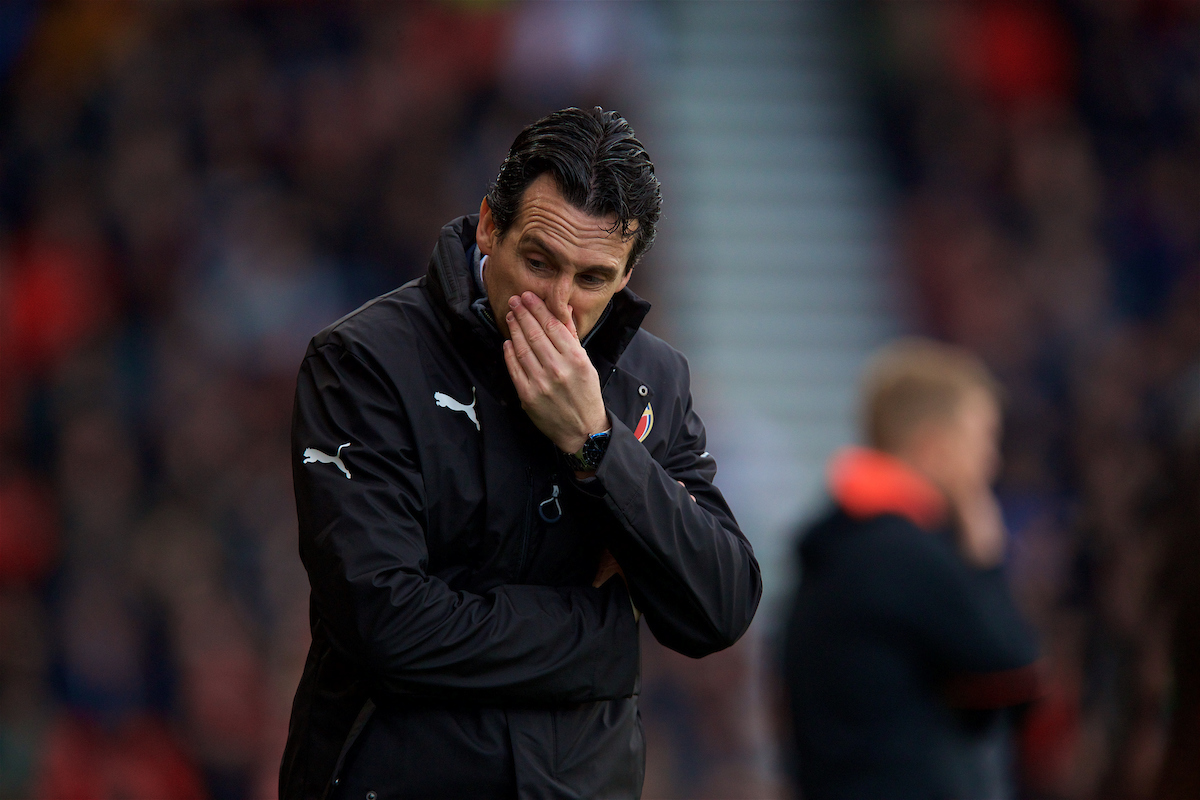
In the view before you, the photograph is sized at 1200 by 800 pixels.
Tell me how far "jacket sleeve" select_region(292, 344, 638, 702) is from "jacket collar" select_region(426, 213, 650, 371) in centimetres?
16

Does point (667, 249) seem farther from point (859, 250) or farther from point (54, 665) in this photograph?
point (54, 665)

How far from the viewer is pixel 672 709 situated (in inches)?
244

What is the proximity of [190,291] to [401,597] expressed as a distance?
5.93 m

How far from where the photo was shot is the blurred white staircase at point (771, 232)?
8546 millimetres

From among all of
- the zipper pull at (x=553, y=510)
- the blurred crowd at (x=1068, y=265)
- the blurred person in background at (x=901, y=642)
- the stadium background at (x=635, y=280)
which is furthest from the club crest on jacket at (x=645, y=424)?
the blurred crowd at (x=1068, y=265)

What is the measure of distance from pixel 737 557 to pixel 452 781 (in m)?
0.56

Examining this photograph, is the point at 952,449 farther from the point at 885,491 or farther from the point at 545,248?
the point at 545,248

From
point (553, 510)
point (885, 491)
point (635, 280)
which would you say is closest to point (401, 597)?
point (553, 510)

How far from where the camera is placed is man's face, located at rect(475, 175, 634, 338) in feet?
7.10

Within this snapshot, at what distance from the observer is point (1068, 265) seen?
27.6 ft

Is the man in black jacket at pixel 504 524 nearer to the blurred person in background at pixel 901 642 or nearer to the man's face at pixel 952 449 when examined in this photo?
the blurred person in background at pixel 901 642

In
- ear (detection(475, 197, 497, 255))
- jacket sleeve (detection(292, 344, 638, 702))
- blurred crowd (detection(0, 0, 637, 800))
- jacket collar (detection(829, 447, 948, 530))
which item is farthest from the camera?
blurred crowd (detection(0, 0, 637, 800))

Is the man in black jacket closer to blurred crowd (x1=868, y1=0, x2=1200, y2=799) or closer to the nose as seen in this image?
the nose

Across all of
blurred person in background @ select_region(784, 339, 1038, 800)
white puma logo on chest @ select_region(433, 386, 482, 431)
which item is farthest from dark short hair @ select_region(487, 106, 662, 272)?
blurred person in background @ select_region(784, 339, 1038, 800)
